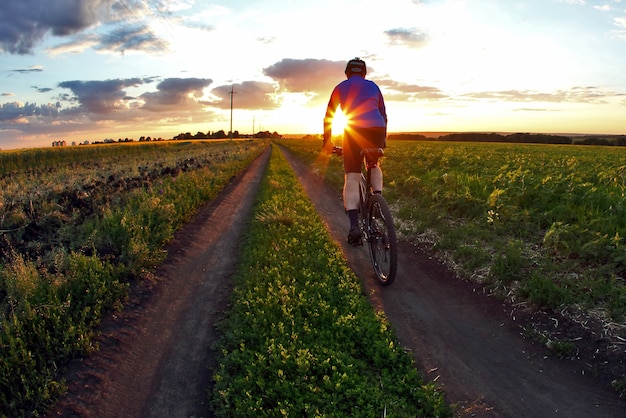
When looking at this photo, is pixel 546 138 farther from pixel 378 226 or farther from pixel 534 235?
pixel 378 226

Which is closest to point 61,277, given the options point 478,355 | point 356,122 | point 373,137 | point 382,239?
point 382,239

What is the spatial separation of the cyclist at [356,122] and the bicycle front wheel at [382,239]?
243 millimetres

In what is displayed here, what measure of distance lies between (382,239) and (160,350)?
11.9 ft

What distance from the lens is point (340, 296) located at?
5.50m

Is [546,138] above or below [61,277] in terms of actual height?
above

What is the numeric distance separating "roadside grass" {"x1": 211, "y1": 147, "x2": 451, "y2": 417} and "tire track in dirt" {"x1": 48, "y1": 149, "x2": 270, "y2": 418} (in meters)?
0.27

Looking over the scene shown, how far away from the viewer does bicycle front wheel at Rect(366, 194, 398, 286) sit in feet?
19.0

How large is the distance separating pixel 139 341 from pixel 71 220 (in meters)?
6.59

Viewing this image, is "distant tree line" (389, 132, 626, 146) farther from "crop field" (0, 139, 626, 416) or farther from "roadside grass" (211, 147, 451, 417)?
"roadside grass" (211, 147, 451, 417)

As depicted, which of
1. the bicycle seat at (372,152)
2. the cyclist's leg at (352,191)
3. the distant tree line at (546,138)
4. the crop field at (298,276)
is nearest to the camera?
the crop field at (298,276)

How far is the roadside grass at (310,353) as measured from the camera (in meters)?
3.49

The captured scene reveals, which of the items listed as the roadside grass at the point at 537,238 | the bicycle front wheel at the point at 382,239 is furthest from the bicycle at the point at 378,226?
the roadside grass at the point at 537,238

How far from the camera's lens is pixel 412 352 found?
436cm

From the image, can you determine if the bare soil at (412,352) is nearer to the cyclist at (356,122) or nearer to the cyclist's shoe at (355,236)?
the cyclist's shoe at (355,236)
